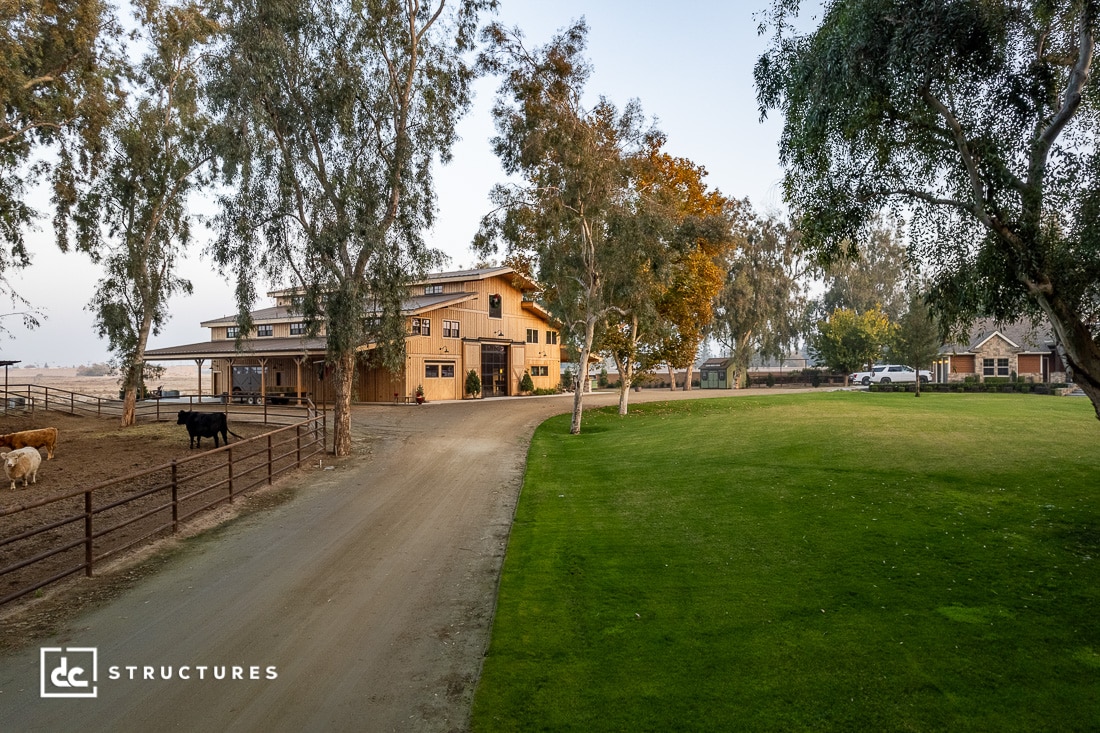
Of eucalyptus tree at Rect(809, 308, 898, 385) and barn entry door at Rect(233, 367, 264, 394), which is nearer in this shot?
barn entry door at Rect(233, 367, 264, 394)

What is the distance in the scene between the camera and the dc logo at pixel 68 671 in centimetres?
512

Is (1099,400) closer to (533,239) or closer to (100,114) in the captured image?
(533,239)

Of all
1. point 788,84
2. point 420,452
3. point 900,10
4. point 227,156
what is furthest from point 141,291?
point 900,10

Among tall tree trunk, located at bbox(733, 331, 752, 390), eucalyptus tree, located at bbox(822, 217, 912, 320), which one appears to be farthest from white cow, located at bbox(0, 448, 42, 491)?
eucalyptus tree, located at bbox(822, 217, 912, 320)

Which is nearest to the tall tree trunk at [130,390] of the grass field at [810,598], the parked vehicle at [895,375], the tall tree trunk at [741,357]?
the grass field at [810,598]

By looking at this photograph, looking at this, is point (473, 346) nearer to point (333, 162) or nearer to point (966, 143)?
point (333, 162)

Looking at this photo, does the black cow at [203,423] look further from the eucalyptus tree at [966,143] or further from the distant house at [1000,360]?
the distant house at [1000,360]

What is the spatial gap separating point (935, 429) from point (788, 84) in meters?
12.5

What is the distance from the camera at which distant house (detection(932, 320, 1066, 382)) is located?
44.8 m

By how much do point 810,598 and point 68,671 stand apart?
730 cm

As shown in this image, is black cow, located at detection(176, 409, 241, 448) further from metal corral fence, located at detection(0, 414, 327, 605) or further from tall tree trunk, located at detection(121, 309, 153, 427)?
tall tree trunk, located at detection(121, 309, 153, 427)

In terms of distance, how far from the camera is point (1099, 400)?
26.0 ft

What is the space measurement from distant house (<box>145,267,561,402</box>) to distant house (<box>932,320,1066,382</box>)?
30.8 m

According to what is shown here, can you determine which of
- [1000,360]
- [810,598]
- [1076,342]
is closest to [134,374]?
[810,598]
